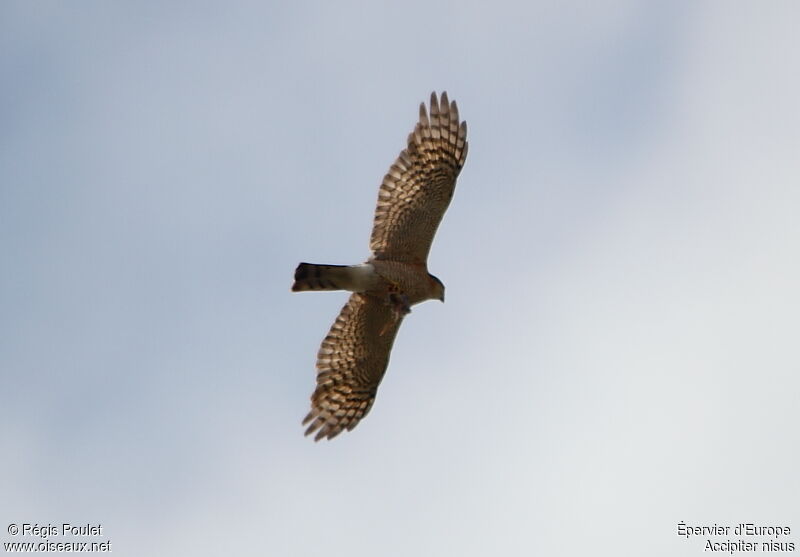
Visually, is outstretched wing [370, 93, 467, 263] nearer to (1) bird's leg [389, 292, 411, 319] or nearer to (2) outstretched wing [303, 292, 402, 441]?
(1) bird's leg [389, 292, 411, 319]

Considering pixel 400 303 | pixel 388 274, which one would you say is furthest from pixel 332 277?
pixel 400 303

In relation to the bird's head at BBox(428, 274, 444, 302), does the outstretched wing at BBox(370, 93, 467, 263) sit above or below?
above

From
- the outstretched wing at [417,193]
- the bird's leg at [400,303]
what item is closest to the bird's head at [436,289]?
the outstretched wing at [417,193]

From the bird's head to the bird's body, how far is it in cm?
1

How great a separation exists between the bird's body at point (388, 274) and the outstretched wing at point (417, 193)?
0.04ft

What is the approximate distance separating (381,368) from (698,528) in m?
4.15

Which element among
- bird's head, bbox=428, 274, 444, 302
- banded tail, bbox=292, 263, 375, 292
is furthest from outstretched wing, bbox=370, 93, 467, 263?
banded tail, bbox=292, 263, 375, 292

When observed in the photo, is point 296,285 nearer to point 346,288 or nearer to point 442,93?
point 346,288

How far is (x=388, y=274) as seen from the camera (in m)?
12.6

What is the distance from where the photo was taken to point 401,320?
42.9ft

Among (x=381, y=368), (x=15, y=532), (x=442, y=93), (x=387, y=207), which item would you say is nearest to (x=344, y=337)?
(x=381, y=368)

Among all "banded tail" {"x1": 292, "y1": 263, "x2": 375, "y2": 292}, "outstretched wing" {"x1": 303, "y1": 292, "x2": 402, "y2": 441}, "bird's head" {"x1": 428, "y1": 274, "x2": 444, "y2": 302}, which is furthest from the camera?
"outstretched wing" {"x1": 303, "y1": 292, "x2": 402, "y2": 441}

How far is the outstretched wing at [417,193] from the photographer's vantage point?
12.8 metres

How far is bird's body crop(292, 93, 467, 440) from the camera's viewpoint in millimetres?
12641
